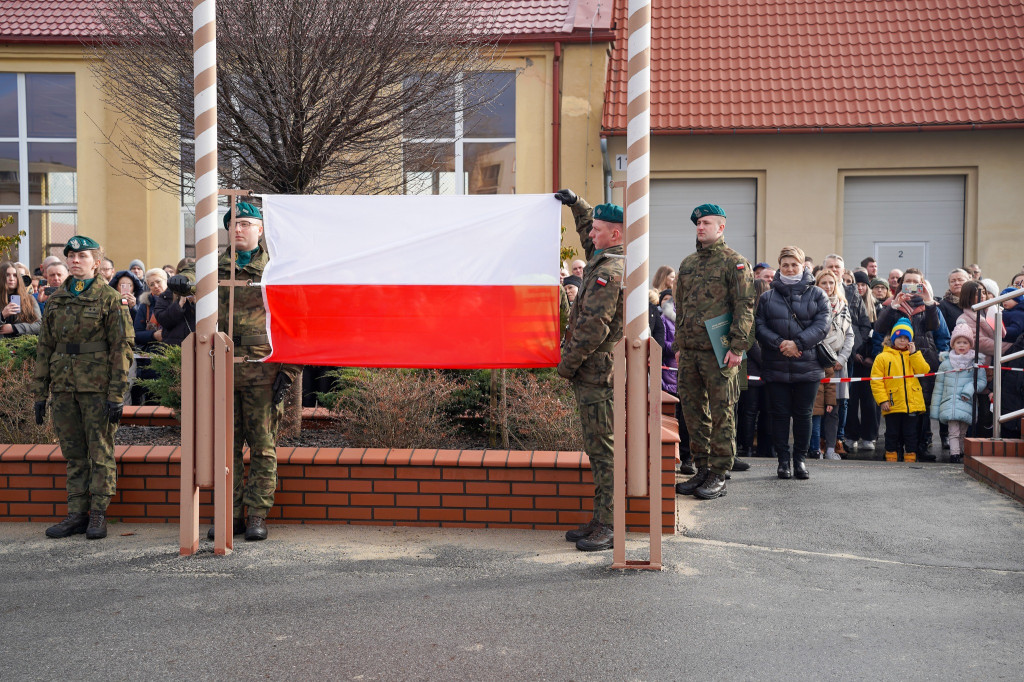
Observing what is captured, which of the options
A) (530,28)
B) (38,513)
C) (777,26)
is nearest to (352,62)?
(38,513)

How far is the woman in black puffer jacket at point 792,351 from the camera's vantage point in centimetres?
859

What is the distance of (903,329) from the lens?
10.5 metres

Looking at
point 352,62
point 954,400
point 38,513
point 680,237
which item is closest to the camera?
point 38,513

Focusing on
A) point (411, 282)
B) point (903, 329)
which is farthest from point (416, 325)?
point (903, 329)

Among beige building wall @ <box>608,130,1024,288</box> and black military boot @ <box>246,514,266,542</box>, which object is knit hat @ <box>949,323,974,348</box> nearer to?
black military boot @ <box>246,514,266,542</box>

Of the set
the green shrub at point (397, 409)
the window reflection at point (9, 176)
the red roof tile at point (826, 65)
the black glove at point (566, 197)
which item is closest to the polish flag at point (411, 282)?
the black glove at point (566, 197)

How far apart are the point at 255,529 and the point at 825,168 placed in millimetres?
14612

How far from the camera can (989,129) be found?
17859 millimetres

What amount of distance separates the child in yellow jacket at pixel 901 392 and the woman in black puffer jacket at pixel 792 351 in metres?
2.02

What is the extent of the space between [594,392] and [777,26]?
15547mm

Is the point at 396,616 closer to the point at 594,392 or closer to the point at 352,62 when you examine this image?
the point at 594,392

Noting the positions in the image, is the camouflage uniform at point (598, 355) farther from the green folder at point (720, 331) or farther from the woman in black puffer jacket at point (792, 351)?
the woman in black puffer jacket at point (792, 351)

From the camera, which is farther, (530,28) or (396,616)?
(530,28)

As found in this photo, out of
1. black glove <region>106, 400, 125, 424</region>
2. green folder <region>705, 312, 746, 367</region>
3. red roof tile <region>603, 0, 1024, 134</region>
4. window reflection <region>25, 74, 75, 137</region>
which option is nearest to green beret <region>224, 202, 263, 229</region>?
black glove <region>106, 400, 125, 424</region>
